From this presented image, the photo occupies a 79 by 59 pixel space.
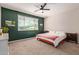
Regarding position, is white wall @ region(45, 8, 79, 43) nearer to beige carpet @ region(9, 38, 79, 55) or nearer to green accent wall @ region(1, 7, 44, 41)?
green accent wall @ region(1, 7, 44, 41)

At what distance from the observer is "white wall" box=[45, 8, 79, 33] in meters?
1.97

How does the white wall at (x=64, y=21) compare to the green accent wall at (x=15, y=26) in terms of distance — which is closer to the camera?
the green accent wall at (x=15, y=26)

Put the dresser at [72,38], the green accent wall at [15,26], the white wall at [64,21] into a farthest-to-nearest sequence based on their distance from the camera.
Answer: the dresser at [72,38]
the white wall at [64,21]
the green accent wall at [15,26]

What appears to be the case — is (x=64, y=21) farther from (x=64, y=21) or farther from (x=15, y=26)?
(x=15, y=26)

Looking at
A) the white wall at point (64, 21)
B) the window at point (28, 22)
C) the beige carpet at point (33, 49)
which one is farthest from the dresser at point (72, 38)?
the window at point (28, 22)

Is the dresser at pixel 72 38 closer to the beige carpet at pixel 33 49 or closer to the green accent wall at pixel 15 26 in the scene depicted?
the beige carpet at pixel 33 49

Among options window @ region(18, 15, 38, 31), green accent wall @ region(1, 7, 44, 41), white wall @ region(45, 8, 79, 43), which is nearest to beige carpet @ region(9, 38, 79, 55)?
green accent wall @ region(1, 7, 44, 41)

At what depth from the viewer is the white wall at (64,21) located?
197cm

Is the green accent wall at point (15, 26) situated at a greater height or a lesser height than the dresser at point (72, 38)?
greater

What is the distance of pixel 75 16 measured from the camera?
8.44 feet

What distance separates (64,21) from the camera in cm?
225

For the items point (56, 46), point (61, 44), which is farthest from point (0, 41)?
point (61, 44)

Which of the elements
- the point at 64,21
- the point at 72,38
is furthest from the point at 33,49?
the point at 72,38

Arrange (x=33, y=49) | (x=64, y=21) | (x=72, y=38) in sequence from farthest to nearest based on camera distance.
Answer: (x=72, y=38)
(x=33, y=49)
(x=64, y=21)
